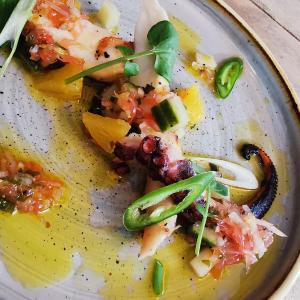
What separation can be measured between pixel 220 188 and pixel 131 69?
729 millimetres

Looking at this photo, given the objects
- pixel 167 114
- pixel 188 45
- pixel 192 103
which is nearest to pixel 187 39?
pixel 188 45

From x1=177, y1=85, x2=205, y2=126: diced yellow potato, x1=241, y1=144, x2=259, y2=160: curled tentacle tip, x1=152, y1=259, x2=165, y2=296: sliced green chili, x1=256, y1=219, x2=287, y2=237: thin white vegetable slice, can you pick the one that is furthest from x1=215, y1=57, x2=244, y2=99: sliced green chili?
x1=152, y1=259, x2=165, y2=296: sliced green chili

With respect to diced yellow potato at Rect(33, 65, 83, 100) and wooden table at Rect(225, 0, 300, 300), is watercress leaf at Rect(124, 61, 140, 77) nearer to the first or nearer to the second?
diced yellow potato at Rect(33, 65, 83, 100)

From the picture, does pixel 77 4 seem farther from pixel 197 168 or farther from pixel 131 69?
pixel 197 168

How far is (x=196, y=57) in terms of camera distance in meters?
3.30

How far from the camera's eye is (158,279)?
2568mm

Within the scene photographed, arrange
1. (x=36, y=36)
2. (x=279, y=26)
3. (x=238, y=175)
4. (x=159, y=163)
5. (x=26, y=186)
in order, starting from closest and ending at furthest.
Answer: (x=26, y=186) → (x=159, y=163) → (x=36, y=36) → (x=238, y=175) → (x=279, y=26)

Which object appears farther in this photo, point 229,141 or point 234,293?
point 229,141

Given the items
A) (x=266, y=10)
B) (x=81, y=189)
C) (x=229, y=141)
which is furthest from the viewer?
(x=266, y=10)

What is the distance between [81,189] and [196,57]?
1103mm

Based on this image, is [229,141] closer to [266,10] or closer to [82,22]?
[82,22]

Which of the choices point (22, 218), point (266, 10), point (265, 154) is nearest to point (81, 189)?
point (22, 218)

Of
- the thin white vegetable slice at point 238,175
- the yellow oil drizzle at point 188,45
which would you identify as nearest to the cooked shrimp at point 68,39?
the yellow oil drizzle at point 188,45

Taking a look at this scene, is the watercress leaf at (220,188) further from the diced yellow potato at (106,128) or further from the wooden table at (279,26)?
the wooden table at (279,26)
